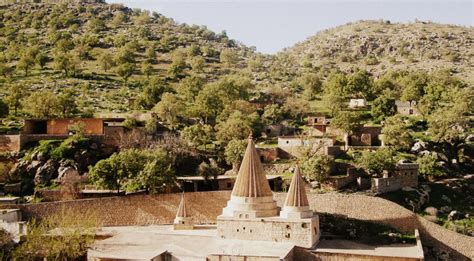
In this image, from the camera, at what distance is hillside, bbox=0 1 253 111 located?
3123 inches

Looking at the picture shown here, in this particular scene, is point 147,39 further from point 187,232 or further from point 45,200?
point 187,232

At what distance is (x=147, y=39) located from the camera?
119 metres

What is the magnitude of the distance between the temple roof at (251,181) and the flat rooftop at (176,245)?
103 inches

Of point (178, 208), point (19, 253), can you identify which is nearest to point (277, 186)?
point (178, 208)

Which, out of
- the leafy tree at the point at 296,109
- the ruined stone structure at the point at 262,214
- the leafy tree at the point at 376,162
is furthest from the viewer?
the leafy tree at the point at 296,109

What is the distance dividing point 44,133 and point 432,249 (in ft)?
102

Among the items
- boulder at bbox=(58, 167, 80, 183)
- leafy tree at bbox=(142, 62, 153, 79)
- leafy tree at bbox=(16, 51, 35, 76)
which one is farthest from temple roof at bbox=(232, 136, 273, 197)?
leafy tree at bbox=(16, 51, 35, 76)

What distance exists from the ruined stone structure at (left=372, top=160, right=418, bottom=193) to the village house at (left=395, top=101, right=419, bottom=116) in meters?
17.8

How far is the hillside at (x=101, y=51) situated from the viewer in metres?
79.3

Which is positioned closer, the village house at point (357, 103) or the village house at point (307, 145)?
the village house at point (307, 145)

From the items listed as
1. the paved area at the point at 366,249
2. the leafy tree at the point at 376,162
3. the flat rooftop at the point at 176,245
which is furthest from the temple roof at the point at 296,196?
the leafy tree at the point at 376,162

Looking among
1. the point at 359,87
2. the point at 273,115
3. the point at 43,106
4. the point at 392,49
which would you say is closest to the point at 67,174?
the point at 43,106

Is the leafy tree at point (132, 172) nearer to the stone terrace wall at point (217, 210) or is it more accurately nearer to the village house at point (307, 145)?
the stone terrace wall at point (217, 210)

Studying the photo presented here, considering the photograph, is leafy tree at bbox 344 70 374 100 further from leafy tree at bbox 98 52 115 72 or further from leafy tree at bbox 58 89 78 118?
leafy tree at bbox 98 52 115 72
